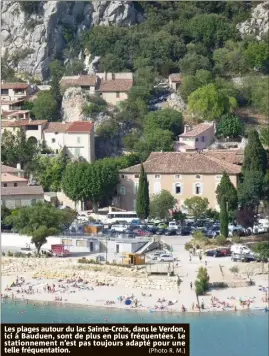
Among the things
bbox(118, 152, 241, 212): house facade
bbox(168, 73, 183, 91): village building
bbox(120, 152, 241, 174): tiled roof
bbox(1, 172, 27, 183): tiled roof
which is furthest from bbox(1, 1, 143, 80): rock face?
bbox(118, 152, 241, 212): house facade

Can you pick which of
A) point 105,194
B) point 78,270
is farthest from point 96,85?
point 78,270

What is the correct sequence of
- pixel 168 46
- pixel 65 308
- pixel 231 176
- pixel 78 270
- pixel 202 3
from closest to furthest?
pixel 65 308, pixel 78 270, pixel 231 176, pixel 168 46, pixel 202 3

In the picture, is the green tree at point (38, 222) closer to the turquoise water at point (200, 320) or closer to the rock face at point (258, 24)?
the turquoise water at point (200, 320)

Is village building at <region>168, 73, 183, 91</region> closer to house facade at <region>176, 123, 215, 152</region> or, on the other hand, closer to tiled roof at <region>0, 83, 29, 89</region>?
house facade at <region>176, 123, 215, 152</region>

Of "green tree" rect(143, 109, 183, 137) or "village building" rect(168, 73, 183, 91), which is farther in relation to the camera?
"village building" rect(168, 73, 183, 91)

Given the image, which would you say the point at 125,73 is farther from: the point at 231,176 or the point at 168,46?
the point at 231,176

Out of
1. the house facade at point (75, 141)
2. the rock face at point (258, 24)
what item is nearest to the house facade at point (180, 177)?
the house facade at point (75, 141)

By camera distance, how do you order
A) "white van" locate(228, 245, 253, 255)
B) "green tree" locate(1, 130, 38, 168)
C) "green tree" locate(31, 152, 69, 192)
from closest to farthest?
1. "white van" locate(228, 245, 253, 255)
2. "green tree" locate(31, 152, 69, 192)
3. "green tree" locate(1, 130, 38, 168)
